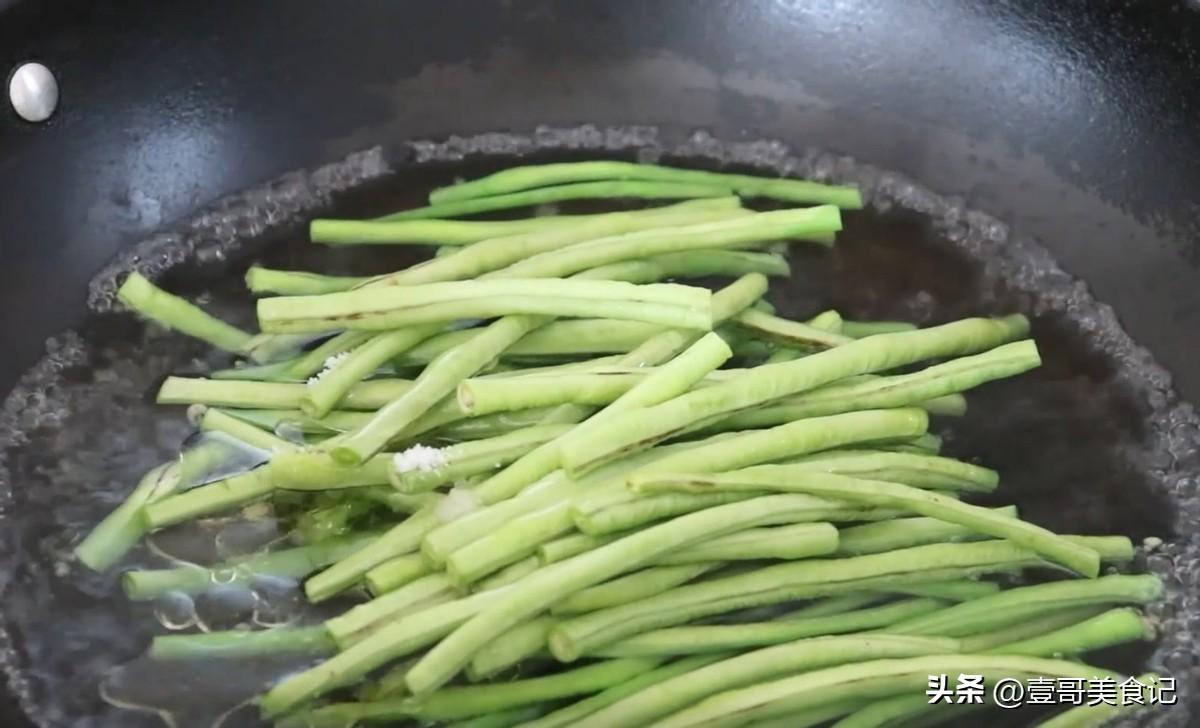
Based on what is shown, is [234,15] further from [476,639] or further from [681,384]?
[476,639]

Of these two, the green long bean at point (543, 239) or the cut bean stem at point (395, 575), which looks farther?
the green long bean at point (543, 239)

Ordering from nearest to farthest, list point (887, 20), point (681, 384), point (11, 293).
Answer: point (681, 384) → point (11, 293) → point (887, 20)

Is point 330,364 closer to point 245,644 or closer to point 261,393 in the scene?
point 261,393

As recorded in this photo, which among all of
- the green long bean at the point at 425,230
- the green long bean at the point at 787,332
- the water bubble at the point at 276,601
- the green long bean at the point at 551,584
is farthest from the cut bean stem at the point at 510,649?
the green long bean at the point at 425,230

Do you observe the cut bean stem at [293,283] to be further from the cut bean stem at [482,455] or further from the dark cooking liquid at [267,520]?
the cut bean stem at [482,455]

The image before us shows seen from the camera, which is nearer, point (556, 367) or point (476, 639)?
point (476, 639)

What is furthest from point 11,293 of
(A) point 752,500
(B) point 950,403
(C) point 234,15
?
(B) point 950,403

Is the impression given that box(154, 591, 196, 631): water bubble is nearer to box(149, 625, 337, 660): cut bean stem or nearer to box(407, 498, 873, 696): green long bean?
box(149, 625, 337, 660): cut bean stem

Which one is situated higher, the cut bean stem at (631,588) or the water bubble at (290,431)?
the water bubble at (290,431)
